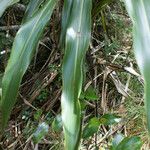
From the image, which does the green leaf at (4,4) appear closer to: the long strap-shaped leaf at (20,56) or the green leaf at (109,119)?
the long strap-shaped leaf at (20,56)

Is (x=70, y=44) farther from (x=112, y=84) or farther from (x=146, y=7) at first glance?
(x=112, y=84)

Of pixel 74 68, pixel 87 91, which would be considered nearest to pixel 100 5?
pixel 87 91

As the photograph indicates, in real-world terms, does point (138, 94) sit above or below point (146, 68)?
below

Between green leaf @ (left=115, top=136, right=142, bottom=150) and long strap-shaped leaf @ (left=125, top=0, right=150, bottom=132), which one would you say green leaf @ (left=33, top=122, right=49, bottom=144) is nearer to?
green leaf @ (left=115, top=136, right=142, bottom=150)

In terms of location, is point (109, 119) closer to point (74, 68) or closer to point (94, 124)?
point (94, 124)

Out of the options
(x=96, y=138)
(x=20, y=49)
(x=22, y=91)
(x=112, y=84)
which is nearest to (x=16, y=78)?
(x=20, y=49)

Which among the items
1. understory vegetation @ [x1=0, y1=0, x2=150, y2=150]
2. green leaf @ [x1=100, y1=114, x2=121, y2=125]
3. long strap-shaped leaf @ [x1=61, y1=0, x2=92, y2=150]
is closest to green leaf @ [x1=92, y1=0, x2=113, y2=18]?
understory vegetation @ [x1=0, y1=0, x2=150, y2=150]

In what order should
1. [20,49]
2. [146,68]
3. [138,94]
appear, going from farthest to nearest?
1. [138,94]
2. [20,49]
3. [146,68]
